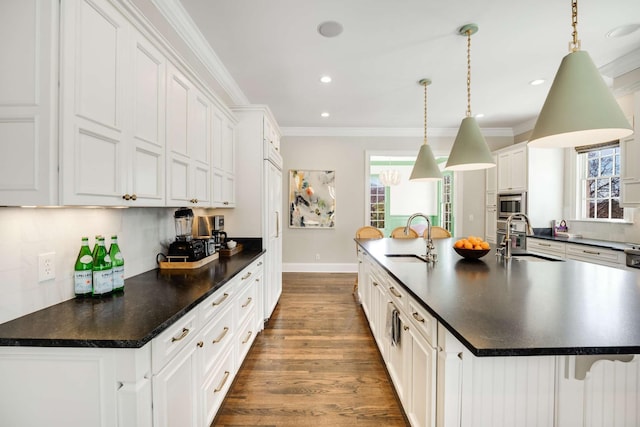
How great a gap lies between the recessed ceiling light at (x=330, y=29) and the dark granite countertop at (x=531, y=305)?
2.05m

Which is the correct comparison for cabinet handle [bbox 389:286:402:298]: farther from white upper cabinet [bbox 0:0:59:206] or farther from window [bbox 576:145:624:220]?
window [bbox 576:145:624:220]

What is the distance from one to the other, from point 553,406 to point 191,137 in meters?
2.43

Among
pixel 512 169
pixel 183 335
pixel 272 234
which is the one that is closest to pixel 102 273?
pixel 183 335

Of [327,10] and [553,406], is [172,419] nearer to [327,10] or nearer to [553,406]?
[553,406]

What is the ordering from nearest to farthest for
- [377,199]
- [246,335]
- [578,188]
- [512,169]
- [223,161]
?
[246,335]
[223,161]
[578,188]
[512,169]
[377,199]

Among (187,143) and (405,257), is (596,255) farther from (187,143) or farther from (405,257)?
(187,143)

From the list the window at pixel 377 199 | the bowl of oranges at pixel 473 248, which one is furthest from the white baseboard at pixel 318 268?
the bowl of oranges at pixel 473 248

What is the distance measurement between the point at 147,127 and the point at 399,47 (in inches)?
94.5

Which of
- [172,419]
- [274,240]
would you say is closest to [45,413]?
[172,419]

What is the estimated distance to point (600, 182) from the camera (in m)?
4.00

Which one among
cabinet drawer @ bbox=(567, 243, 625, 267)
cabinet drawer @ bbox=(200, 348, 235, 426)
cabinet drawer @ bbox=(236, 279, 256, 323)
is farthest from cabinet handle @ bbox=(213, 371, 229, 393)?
cabinet drawer @ bbox=(567, 243, 625, 267)

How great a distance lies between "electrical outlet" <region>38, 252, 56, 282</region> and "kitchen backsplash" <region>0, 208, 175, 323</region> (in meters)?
0.01

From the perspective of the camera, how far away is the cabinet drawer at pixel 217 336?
1.51m

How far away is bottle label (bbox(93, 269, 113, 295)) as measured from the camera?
143 centimetres
